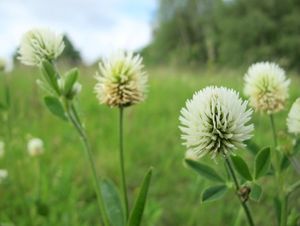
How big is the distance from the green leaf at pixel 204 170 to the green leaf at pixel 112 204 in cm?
20

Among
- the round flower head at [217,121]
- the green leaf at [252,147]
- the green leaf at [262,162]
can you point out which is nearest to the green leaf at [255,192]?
the green leaf at [262,162]

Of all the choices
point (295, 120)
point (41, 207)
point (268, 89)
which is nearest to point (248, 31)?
point (41, 207)

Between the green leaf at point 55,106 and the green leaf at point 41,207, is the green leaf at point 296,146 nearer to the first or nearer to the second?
the green leaf at point 55,106

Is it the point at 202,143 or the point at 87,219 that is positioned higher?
the point at 202,143

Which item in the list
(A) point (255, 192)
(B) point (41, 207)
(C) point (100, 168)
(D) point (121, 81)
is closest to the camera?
(A) point (255, 192)

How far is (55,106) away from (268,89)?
57 centimetres

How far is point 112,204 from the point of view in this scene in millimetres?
1285

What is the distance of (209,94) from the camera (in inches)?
38.7

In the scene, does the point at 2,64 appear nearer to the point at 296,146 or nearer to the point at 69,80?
the point at 69,80

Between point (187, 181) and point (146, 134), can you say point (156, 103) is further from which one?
point (187, 181)

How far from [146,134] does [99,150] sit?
611 millimetres

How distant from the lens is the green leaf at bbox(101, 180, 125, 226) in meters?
1.24

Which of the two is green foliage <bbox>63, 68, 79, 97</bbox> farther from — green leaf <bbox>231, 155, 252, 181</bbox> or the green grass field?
green leaf <bbox>231, 155, 252, 181</bbox>

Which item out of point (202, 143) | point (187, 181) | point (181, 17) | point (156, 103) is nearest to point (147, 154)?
point (187, 181)
